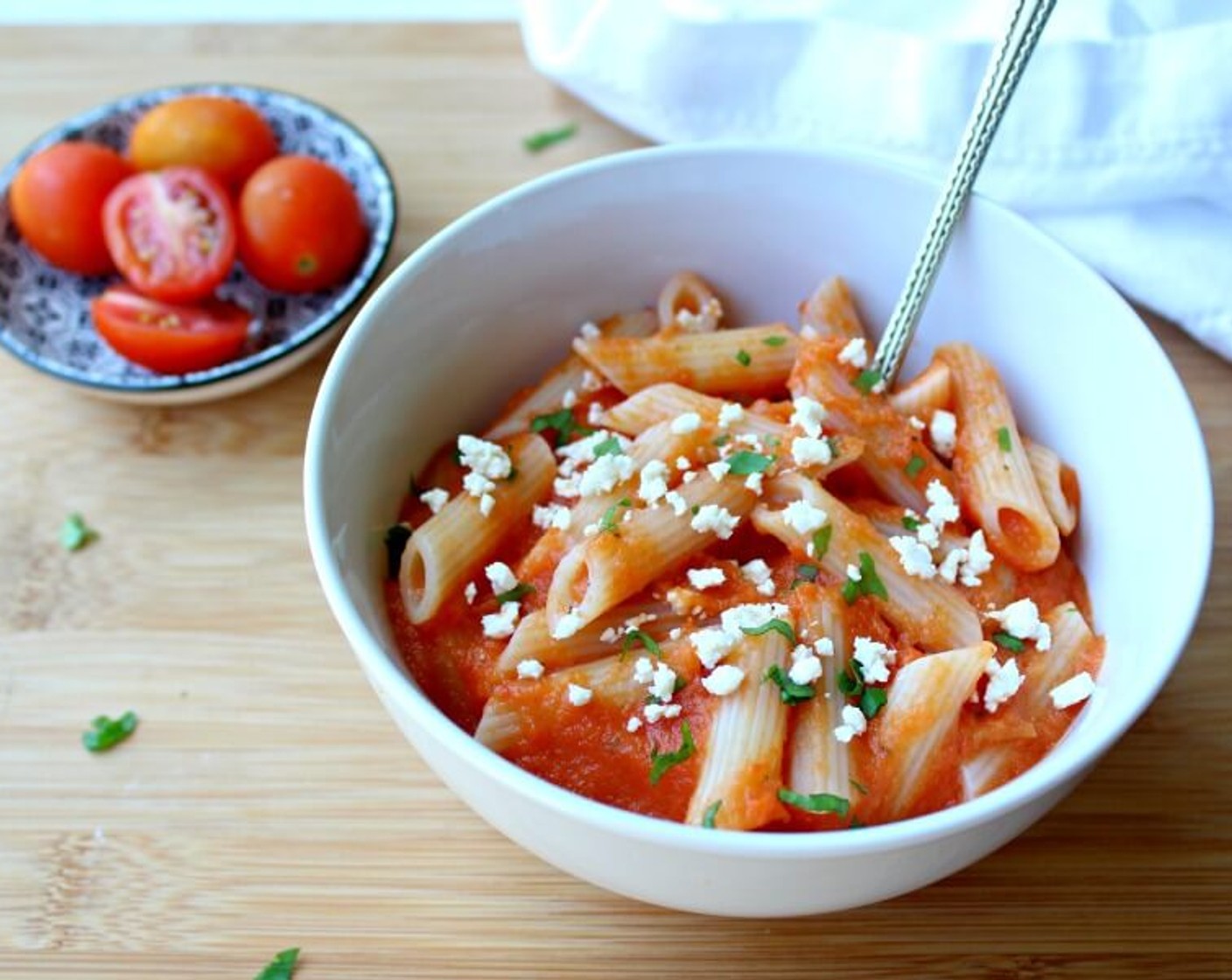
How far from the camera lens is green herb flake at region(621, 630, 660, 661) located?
160 centimetres

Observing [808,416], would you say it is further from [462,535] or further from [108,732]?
[108,732]

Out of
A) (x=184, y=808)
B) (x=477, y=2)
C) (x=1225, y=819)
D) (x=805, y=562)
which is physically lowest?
(x=184, y=808)

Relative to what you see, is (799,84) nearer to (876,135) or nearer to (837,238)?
(876,135)

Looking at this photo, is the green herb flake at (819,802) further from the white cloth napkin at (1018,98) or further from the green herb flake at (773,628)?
the white cloth napkin at (1018,98)

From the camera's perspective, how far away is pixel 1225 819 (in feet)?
5.76

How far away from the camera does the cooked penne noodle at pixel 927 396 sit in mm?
1825

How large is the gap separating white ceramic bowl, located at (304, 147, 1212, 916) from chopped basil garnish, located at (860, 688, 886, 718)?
191 millimetres

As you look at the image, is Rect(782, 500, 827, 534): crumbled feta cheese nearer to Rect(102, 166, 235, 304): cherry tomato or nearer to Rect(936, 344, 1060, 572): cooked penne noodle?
Rect(936, 344, 1060, 572): cooked penne noodle

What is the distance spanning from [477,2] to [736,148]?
1.26 metres

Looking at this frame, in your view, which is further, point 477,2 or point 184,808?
point 477,2

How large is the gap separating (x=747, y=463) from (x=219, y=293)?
4.09 ft

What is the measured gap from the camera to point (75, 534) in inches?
82.2

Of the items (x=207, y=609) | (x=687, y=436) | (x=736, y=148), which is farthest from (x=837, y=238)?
(x=207, y=609)

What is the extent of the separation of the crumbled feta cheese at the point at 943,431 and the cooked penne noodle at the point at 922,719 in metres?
0.37
